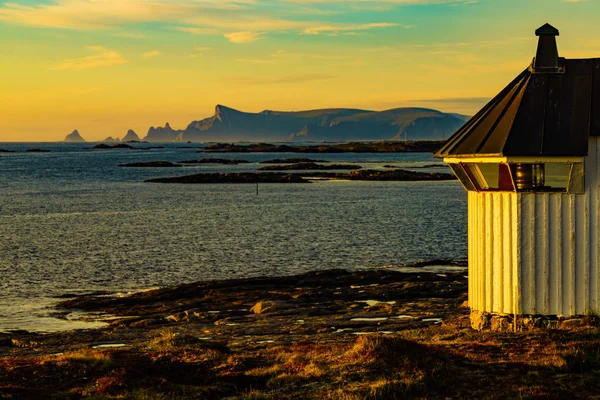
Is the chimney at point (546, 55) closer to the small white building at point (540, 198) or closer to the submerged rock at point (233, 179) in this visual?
the small white building at point (540, 198)

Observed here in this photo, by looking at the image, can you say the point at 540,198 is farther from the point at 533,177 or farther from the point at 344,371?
the point at 344,371

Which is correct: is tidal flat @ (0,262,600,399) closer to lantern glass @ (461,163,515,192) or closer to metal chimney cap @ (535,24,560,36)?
lantern glass @ (461,163,515,192)

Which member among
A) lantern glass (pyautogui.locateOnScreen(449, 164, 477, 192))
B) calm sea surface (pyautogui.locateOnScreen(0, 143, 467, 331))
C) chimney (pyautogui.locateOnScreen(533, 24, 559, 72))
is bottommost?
calm sea surface (pyautogui.locateOnScreen(0, 143, 467, 331))

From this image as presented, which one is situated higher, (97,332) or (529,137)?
(529,137)

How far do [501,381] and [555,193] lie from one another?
494cm

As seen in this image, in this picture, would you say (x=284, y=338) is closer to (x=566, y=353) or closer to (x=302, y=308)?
(x=302, y=308)

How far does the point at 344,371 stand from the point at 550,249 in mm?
5460

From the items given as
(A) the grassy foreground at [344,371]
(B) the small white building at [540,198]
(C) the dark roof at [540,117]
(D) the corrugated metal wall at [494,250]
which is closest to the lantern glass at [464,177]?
(B) the small white building at [540,198]

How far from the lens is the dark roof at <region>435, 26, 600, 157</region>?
53.6 ft

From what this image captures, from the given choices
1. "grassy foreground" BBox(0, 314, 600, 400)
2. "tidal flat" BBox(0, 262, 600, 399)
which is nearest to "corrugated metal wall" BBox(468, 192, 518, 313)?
"tidal flat" BBox(0, 262, 600, 399)

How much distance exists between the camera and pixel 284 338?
70.1 ft

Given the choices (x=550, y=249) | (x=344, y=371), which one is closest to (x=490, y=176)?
(x=550, y=249)

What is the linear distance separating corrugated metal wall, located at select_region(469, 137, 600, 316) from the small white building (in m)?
0.02

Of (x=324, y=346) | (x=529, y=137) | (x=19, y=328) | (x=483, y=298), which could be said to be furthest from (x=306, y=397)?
(x=19, y=328)
